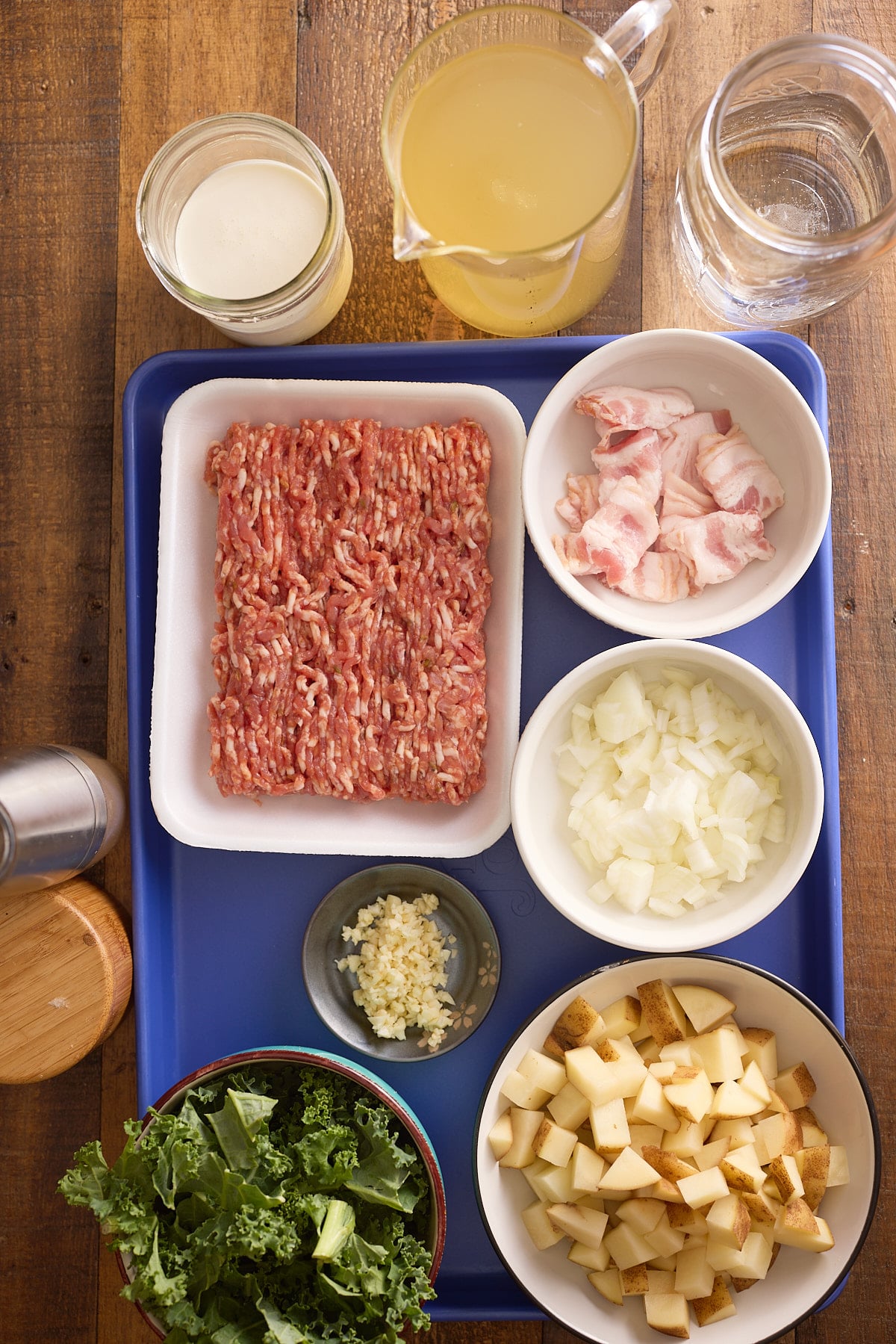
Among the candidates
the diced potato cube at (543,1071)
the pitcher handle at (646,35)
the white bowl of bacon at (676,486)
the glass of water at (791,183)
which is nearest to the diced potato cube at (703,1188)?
the diced potato cube at (543,1071)

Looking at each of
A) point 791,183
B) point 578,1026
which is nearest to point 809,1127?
point 578,1026

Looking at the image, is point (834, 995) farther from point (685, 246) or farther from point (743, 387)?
point (685, 246)

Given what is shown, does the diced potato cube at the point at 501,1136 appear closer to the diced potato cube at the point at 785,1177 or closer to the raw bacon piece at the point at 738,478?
the diced potato cube at the point at 785,1177

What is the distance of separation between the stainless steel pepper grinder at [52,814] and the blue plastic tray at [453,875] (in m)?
0.05

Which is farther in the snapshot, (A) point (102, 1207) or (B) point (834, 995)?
(B) point (834, 995)

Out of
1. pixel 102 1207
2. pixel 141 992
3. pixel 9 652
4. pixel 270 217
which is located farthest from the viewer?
pixel 9 652

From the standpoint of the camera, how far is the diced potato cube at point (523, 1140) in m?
1.39

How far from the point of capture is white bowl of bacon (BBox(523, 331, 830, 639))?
1.40 m

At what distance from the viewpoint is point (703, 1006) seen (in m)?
1.43

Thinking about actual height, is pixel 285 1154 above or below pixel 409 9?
below

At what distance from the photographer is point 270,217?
144 centimetres

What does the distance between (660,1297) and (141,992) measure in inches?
35.0

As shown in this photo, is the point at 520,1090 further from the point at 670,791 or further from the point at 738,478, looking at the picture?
the point at 738,478

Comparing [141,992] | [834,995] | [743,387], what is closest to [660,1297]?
[834,995]
